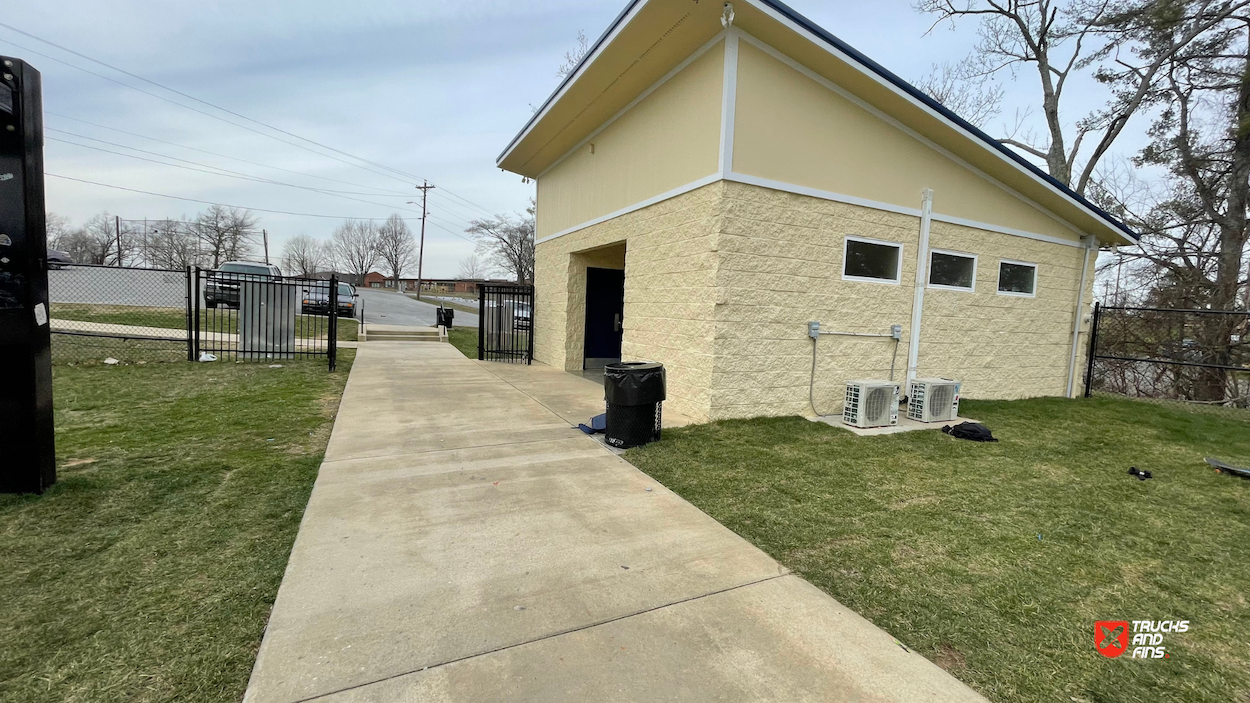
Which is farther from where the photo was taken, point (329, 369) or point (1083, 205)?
point (329, 369)

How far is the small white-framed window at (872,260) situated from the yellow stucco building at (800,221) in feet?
0.10

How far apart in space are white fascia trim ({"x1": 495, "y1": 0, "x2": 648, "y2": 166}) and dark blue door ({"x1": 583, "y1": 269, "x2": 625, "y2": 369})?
3.19 meters

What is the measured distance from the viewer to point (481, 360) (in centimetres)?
1247

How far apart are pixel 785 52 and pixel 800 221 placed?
210cm

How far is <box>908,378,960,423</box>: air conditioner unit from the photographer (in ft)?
23.5

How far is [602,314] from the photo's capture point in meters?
11.8

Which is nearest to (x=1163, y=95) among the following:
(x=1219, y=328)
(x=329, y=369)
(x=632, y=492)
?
(x=1219, y=328)

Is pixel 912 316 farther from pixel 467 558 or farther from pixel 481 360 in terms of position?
pixel 481 360

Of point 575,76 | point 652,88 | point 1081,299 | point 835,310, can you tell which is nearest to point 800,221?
point 835,310

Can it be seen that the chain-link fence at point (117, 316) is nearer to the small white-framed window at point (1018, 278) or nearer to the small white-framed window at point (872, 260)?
the small white-framed window at point (872, 260)

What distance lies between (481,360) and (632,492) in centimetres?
904

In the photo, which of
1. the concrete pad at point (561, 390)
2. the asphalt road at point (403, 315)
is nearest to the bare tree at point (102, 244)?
the asphalt road at point (403, 315)

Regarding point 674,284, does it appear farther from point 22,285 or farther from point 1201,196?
point 1201,196

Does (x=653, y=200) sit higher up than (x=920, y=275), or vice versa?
(x=653, y=200)
